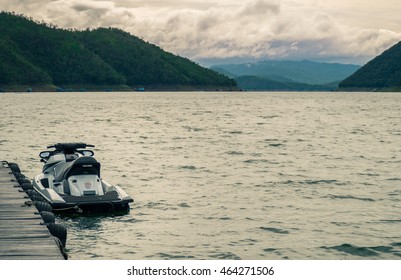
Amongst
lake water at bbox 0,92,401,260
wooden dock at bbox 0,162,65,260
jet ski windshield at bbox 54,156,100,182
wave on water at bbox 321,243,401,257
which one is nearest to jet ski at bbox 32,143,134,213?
jet ski windshield at bbox 54,156,100,182

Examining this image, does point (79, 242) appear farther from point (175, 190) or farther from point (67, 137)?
point (67, 137)

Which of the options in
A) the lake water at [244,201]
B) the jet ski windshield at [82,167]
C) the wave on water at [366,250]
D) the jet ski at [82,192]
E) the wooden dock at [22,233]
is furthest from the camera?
the jet ski windshield at [82,167]

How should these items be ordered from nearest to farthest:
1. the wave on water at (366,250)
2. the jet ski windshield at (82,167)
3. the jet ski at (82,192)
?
the wave on water at (366,250), the jet ski at (82,192), the jet ski windshield at (82,167)

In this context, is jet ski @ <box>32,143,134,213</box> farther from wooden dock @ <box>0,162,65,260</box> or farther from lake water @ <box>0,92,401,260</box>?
wooden dock @ <box>0,162,65,260</box>

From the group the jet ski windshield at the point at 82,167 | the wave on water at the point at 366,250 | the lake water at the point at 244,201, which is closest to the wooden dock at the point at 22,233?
the lake water at the point at 244,201

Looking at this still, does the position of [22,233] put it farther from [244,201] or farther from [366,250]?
[244,201]

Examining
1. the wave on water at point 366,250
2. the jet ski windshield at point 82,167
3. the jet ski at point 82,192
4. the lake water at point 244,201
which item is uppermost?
the jet ski windshield at point 82,167

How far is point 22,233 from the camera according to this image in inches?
625

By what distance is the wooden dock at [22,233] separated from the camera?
13914 mm

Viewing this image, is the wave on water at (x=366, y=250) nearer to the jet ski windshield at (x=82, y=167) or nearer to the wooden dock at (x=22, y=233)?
the wooden dock at (x=22, y=233)

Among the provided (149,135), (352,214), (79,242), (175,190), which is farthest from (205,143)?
(79,242)

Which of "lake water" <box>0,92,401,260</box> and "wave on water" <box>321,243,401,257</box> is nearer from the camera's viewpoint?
"wave on water" <box>321,243,401,257</box>

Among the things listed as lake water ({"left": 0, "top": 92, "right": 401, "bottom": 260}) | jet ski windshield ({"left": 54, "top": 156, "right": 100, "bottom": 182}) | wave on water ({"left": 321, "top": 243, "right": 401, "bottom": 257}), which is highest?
jet ski windshield ({"left": 54, "top": 156, "right": 100, "bottom": 182})

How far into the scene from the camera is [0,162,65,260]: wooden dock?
13914mm
